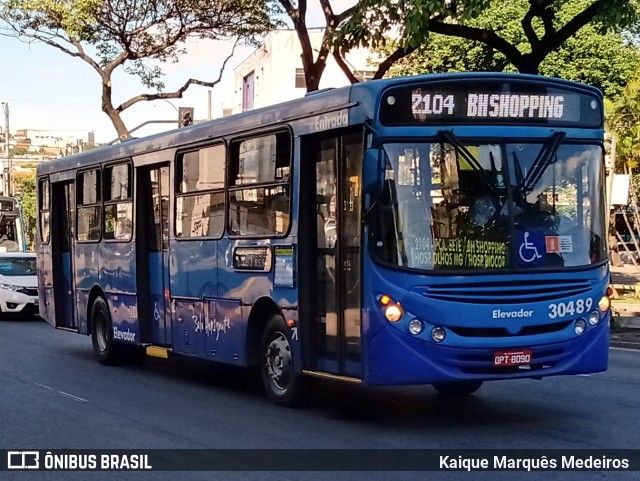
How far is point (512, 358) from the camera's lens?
385 inches

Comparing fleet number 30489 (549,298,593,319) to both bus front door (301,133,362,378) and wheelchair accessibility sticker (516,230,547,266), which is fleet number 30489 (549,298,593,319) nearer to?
wheelchair accessibility sticker (516,230,547,266)

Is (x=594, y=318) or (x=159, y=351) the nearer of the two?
(x=594, y=318)

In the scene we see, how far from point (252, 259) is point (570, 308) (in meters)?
3.54

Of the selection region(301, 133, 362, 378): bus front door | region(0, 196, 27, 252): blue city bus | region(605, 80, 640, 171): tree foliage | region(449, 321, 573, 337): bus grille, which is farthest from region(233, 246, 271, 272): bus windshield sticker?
region(0, 196, 27, 252): blue city bus

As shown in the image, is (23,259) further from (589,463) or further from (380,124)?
(589,463)

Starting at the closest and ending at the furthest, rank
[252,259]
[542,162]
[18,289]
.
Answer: [542,162] < [252,259] < [18,289]

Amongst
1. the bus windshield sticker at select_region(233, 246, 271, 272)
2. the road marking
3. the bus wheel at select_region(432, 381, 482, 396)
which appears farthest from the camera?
the road marking

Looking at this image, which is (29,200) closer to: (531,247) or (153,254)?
(153,254)

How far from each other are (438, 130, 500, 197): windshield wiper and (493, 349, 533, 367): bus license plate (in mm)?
1373

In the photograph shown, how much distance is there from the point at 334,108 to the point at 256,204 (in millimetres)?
1936

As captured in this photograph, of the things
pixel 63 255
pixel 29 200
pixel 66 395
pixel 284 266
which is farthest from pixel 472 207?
pixel 29 200

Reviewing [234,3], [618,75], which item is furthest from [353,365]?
[618,75]

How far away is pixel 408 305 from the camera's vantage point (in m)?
9.68

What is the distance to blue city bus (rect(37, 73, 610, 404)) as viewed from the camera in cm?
972
